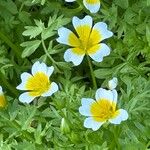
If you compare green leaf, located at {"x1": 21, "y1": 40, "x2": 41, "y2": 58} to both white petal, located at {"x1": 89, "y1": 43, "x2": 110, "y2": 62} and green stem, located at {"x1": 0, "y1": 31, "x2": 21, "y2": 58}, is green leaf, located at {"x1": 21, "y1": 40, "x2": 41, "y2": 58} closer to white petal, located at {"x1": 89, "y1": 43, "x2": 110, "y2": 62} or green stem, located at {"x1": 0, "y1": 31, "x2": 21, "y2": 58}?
green stem, located at {"x1": 0, "y1": 31, "x2": 21, "y2": 58}

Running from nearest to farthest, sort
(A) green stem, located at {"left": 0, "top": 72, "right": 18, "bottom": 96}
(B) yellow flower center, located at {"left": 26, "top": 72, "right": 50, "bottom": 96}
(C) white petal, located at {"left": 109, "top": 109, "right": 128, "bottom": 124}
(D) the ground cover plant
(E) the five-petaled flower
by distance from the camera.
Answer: (C) white petal, located at {"left": 109, "top": 109, "right": 128, "bottom": 124}
(D) the ground cover plant
(B) yellow flower center, located at {"left": 26, "top": 72, "right": 50, "bottom": 96}
(E) the five-petaled flower
(A) green stem, located at {"left": 0, "top": 72, "right": 18, "bottom": 96}

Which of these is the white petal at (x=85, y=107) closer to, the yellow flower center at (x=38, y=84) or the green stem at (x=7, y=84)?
the yellow flower center at (x=38, y=84)

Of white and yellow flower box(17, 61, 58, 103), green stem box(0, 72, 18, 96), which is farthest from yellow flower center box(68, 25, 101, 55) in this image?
green stem box(0, 72, 18, 96)

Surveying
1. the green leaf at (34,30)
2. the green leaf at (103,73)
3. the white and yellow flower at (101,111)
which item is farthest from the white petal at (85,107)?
the green leaf at (34,30)

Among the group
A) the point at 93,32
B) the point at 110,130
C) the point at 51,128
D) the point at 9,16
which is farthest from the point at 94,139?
the point at 9,16

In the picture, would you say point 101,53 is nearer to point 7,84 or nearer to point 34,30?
point 34,30

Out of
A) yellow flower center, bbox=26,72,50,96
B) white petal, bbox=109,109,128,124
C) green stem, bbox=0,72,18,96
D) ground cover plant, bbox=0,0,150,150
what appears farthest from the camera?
green stem, bbox=0,72,18,96

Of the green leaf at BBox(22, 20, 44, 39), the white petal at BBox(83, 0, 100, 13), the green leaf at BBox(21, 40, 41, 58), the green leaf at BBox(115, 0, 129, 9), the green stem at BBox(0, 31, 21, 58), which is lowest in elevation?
the green stem at BBox(0, 31, 21, 58)
